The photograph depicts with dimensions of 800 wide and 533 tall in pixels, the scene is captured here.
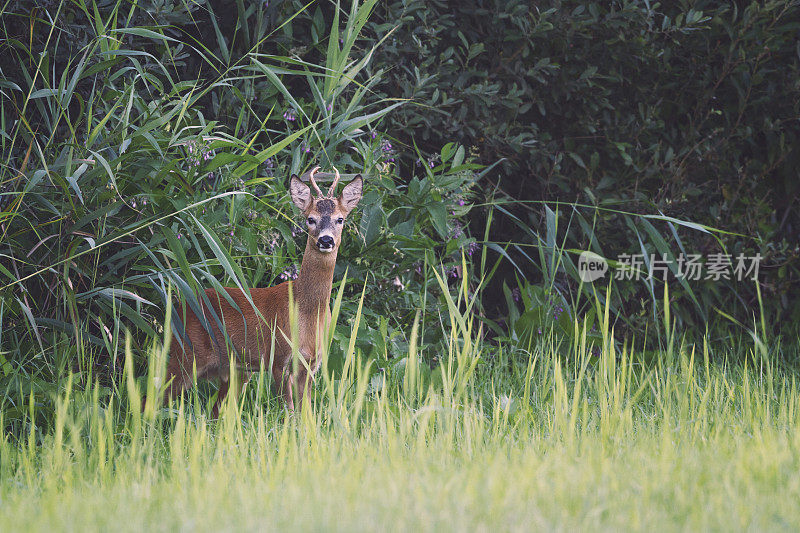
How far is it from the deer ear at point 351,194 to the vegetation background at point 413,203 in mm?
254

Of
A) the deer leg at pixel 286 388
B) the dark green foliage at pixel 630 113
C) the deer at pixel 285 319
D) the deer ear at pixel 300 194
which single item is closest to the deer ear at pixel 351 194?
the deer at pixel 285 319

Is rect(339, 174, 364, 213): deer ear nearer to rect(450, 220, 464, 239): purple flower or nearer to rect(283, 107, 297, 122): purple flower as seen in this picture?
rect(283, 107, 297, 122): purple flower

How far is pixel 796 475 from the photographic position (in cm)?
235

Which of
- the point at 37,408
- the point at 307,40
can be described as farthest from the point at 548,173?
the point at 37,408

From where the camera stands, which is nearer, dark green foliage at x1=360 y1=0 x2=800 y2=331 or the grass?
the grass

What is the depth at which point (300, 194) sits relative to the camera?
3293 millimetres

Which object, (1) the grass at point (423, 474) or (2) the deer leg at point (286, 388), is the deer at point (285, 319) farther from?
(1) the grass at point (423, 474)

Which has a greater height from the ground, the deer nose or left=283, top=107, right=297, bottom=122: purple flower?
left=283, top=107, right=297, bottom=122: purple flower

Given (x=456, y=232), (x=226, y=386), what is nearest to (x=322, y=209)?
(x=226, y=386)

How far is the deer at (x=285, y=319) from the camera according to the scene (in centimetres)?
328

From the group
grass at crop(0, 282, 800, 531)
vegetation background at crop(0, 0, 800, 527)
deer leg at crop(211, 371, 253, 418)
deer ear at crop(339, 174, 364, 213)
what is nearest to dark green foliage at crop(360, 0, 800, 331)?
vegetation background at crop(0, 0, 800, 527)

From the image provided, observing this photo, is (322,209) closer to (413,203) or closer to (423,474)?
(413,203)

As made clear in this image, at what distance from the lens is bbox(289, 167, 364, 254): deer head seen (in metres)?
3.25

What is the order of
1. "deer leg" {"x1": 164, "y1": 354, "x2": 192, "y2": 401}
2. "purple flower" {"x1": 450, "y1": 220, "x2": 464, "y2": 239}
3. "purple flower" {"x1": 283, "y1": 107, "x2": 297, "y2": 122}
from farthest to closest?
1. "purple flower" {"x1": 450, "y1": 220, "x2": 464, "y2": 239}
2. "purple flower" {"x1": 283, "y1": 107, "x2": 297, "y2": 122}
3. "deer leg" {"x1": 164, "y1": 354, "x2": 192, "y2": 401}
